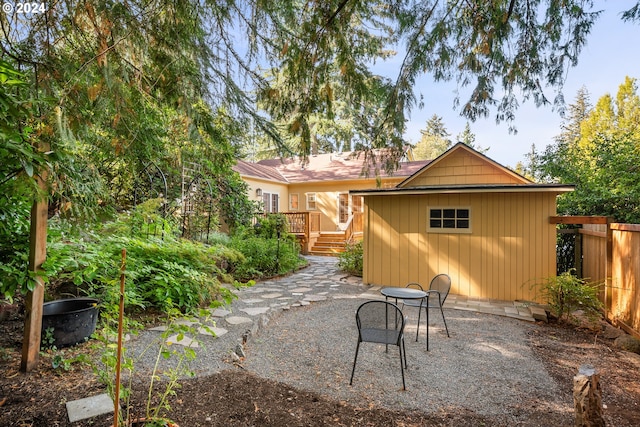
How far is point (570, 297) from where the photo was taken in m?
5.11

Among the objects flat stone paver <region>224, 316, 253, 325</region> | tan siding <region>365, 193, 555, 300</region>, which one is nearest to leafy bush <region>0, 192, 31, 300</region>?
flat stone paver <region>224, 316, 253, 325</region>

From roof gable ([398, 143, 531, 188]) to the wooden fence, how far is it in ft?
11.4

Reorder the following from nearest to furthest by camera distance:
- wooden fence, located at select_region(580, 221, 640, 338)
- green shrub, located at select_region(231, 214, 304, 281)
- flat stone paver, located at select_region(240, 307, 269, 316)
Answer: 1. wooden fence, located at select_region(580, 221, 640, 338)
2. flat stone paver, located at select_region(240, 307, 269, 316)
3. green shrub, located at select_region(231, 214, 304, 281)

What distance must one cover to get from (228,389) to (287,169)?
1617 centimetres

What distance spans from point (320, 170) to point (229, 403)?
49.9 feet

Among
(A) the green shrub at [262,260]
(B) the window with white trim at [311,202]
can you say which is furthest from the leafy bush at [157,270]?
(B) the window with white trim at [311,202]

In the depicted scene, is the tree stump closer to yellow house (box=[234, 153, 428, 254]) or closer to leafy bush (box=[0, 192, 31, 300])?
leafy bush (box=[0, 192, 31, 300])

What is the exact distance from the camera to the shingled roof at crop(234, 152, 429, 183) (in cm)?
1518

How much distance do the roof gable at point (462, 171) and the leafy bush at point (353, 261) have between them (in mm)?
2723

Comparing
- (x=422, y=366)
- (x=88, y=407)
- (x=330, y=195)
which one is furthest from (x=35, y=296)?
(x=330, y=195)

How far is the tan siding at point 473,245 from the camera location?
19.9 feet

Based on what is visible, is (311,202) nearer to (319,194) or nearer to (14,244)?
(319,194)

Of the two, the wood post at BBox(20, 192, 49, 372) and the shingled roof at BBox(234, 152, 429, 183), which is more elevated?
the shingled roof at BBox(234, 152, 429, 183)

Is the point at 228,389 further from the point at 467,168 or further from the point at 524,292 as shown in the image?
the point at 467,168
